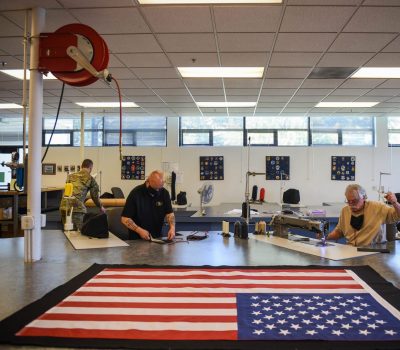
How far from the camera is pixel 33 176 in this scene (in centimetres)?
230

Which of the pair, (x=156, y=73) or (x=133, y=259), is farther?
(x=156, y=73)

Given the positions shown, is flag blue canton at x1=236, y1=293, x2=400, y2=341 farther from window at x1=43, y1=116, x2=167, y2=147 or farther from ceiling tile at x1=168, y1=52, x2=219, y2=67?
window at x1=43, y1=116, x2=167, y2=147

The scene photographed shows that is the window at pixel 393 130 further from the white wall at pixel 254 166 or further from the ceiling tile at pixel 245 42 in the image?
the ceiling tile at pixel 245 42

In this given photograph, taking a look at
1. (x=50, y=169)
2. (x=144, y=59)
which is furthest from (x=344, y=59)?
(x=50, y=169)

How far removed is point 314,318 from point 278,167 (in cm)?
845

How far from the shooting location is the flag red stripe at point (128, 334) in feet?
3.99

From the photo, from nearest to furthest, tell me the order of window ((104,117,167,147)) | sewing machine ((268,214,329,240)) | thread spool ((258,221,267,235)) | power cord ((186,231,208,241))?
sewing machine ((268,214,329,240)) < power cord ((186,231,208,241)) < thread spool ((258,221,267,235)) < window ((104,117,167,147))

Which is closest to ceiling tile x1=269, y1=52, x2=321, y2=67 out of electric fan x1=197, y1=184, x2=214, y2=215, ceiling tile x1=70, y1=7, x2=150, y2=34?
ceiling tile x1=70, y1=7, x2=150, y2=34

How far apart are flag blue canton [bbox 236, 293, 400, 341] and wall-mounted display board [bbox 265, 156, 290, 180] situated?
8117 mm

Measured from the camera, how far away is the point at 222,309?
1.46 m

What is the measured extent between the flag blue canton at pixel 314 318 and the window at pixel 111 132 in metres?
8.66

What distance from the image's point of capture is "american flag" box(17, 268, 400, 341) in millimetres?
Result: 1249

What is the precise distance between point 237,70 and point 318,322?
4.45 m

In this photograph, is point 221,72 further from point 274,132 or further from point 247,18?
point 274,132
